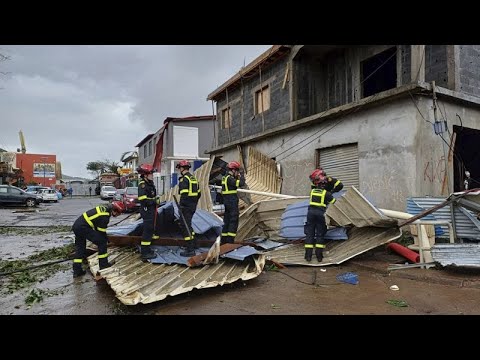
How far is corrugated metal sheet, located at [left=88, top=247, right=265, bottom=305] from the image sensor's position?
13.1 feet

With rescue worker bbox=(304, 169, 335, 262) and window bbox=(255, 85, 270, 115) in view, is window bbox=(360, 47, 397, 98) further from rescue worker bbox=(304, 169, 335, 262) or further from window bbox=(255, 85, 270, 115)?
rescue worker bbox=(304, 169, 335, 262)

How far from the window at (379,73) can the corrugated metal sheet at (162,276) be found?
325 inches

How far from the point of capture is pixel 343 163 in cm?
985

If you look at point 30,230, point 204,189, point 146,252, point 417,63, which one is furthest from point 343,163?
point 30,230

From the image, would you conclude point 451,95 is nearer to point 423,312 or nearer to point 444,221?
point 444,221

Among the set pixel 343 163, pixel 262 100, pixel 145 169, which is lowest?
pixel 145 169

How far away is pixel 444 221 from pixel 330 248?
6.61 ft

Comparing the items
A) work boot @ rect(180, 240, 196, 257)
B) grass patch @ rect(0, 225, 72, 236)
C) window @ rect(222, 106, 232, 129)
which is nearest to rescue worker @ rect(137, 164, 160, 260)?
work boot @ rect(180, 240, 196, 257)

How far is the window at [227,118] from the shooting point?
55.8 feet

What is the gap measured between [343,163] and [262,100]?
19.0 feet

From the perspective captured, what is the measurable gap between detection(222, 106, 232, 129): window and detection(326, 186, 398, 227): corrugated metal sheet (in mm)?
11436

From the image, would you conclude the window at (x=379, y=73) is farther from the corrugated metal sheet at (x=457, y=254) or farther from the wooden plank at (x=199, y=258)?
the wooden plank at (x=199, y=258)

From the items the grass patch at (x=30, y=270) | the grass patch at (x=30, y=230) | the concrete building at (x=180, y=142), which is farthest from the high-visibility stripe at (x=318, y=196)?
the concrete building at (x=180, y=142)

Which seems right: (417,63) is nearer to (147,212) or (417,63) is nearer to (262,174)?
(262,174)
